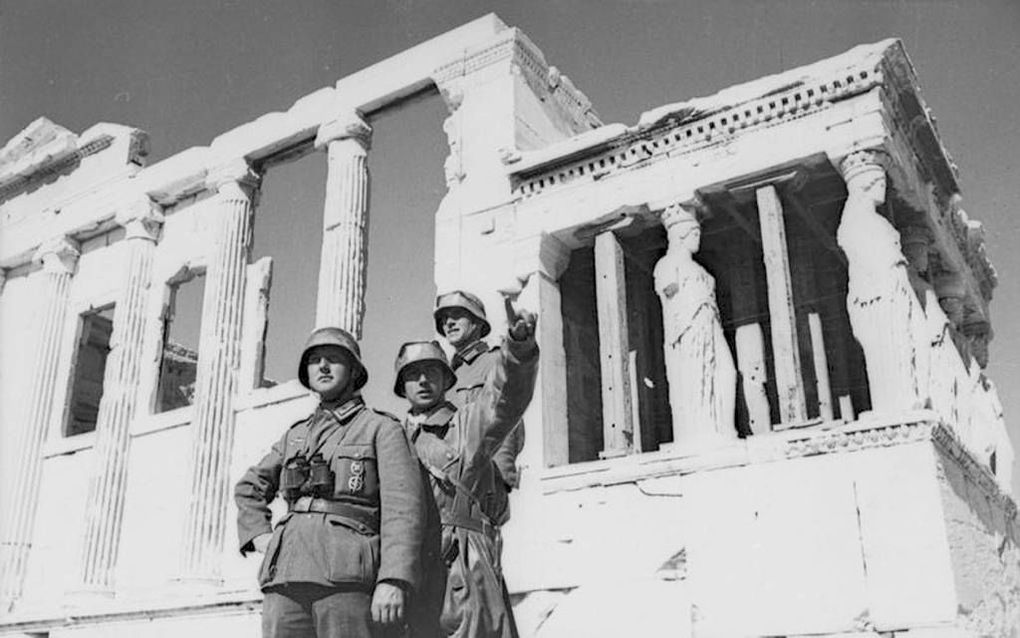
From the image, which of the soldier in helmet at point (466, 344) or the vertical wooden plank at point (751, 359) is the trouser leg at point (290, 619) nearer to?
the soldier in helmet at point (466, 344)

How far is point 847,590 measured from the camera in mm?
6887

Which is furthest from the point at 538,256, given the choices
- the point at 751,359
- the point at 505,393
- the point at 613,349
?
the point at 505,393

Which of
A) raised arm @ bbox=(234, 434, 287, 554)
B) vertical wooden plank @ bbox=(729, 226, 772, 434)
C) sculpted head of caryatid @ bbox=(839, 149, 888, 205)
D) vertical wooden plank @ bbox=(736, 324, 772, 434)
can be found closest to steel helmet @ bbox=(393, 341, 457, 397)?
raised arm @ bbox=(234, 434, 287, 554)

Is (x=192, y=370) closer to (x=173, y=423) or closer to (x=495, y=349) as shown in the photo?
(x=173, y=423)

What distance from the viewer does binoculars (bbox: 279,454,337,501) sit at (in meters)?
4.08

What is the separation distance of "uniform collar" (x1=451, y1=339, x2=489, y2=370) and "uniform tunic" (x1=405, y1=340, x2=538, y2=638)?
0.41 meters

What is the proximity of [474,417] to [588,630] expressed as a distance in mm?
4218

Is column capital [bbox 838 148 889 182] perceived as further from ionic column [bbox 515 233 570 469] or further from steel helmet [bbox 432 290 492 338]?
steel helmet [bbox 432 290 492 338]

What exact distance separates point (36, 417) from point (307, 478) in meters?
13.2

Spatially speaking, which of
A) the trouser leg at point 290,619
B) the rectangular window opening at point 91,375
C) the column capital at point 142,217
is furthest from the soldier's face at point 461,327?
the rectangular window opening at point 91,375

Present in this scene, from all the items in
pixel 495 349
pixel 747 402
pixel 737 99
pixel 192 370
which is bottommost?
pixel 495 349

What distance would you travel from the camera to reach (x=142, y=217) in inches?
595

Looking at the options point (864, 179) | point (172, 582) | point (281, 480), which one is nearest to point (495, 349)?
point (281, 480)

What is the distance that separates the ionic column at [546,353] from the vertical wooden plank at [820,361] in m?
2.41
